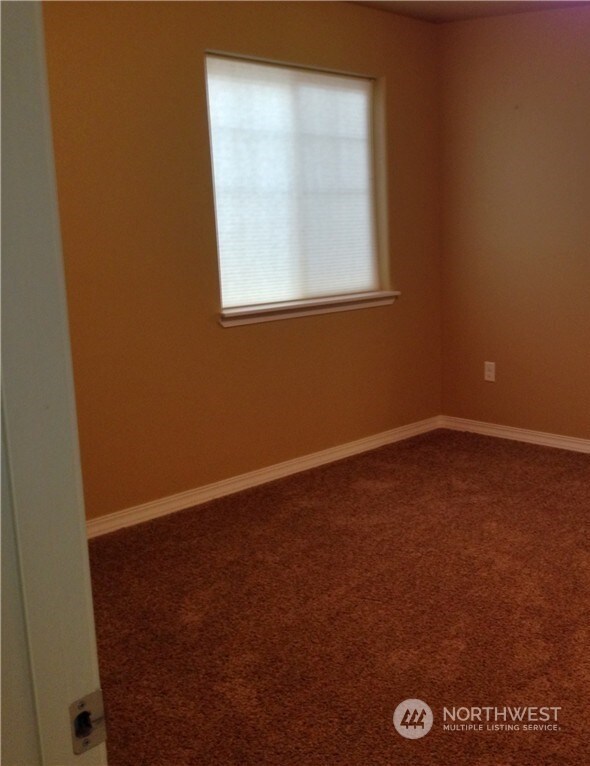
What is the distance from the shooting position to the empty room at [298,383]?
0.62 meters

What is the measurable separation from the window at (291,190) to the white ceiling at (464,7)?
15.6 inches

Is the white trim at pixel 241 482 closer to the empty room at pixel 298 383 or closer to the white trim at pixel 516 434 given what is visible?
the empty room at pixel 298 383

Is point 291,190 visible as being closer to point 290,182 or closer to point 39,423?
point 290,182

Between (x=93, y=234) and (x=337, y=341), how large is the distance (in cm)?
148

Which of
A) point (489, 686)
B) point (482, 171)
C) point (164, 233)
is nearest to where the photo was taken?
point (489, 686)

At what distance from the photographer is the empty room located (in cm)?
62

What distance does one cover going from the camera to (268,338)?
371cm

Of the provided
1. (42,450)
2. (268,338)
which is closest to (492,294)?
(268,338)

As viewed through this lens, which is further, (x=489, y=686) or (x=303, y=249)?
(x=303, y=249)

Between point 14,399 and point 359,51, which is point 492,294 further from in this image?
point 14,399

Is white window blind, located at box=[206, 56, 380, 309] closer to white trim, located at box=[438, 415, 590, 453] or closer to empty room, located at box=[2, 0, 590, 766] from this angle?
empty room, located at box=[2, 0, 590, 766]

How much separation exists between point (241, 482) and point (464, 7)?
2653mm

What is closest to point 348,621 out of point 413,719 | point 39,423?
point 413,719

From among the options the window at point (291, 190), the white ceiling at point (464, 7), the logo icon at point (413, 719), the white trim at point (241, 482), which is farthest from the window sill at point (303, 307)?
the logo icon at point (413, 719)
